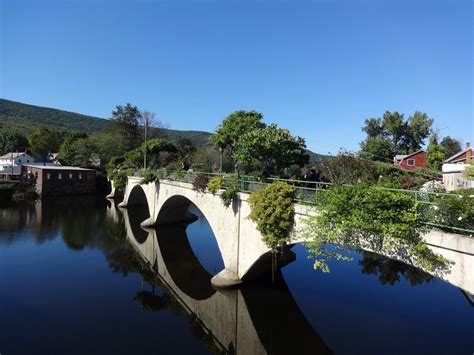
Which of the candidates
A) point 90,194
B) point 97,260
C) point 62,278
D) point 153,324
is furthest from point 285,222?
point 90,194

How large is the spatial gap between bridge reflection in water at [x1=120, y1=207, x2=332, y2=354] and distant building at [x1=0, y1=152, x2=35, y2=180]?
51.9 metres

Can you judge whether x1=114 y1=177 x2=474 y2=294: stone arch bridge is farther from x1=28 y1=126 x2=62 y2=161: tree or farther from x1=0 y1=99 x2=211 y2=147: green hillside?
x1=0 y1=99 x2=211 y2=147: green hillside

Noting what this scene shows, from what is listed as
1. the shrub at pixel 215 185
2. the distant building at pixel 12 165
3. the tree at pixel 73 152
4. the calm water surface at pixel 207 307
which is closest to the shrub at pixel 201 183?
the shrub at pixel 215 185

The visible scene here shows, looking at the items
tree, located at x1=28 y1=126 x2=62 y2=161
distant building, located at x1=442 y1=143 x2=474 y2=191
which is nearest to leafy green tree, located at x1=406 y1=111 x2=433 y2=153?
distant building, located at x1=442 y1=143 x2=474 y2=191

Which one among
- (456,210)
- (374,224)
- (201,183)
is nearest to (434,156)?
(201,183)

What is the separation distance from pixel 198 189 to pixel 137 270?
628 centimetres

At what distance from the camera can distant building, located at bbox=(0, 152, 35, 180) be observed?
58.6 meters

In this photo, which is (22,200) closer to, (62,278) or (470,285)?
(62,278)

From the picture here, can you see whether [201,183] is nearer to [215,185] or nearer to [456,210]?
[215,185]

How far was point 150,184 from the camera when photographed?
3216cm

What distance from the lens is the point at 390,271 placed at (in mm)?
18578

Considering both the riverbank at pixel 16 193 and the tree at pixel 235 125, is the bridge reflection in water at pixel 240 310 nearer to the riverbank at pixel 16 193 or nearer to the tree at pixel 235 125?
the tree at pixel 235 125

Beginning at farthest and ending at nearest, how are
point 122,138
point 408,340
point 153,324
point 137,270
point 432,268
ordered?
point 122,138 < point 137,270 < point 153,324 < point 408,340 < point 432,268

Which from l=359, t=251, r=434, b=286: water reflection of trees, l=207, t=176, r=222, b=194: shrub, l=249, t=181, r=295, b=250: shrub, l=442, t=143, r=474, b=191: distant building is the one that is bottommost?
l=359, t=251, r=434, b=286: water reflection of trees
